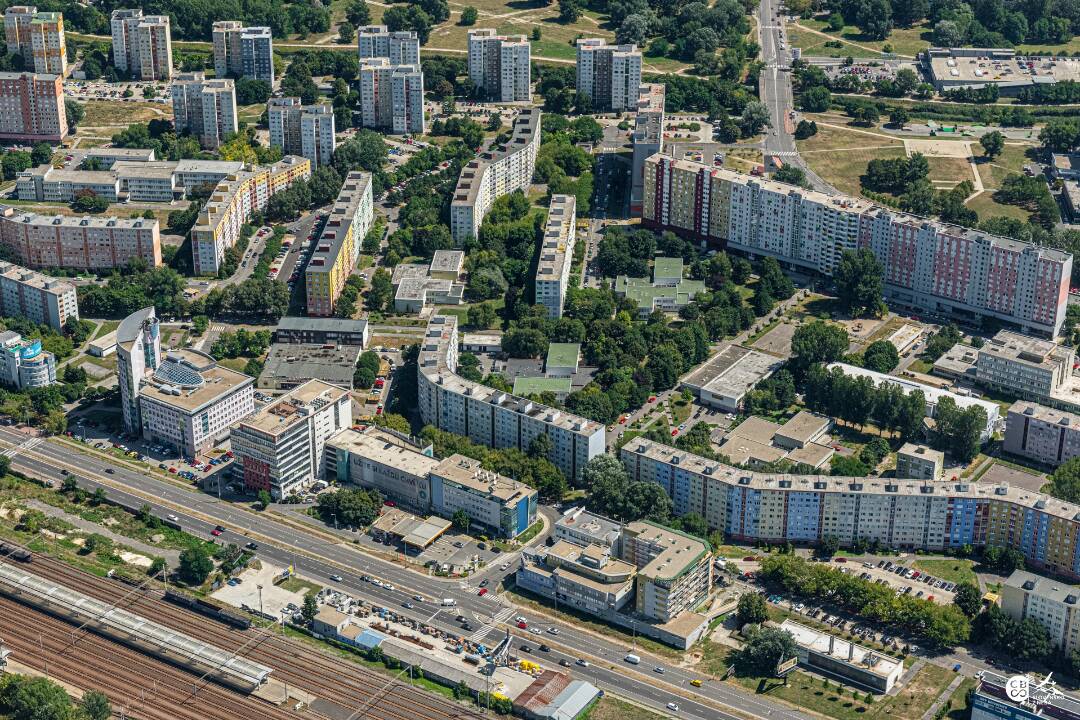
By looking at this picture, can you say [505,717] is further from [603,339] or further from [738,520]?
[603,339]

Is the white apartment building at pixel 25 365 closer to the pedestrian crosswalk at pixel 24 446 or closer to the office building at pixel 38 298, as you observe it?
the pedestrian crosswalk at pixel 24 446

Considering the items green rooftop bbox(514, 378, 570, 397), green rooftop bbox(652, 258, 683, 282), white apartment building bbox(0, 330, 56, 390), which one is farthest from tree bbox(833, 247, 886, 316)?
white apartment building bbox(0, 330, 56, 390)

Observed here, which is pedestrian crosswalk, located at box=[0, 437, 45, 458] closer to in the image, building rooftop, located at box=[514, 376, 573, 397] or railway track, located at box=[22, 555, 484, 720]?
railway track, located at box=[22, 555, 484, 720]

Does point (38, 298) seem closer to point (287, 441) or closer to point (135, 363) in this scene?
point (135, 363)

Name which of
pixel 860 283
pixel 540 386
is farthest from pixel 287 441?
pixel 860 283

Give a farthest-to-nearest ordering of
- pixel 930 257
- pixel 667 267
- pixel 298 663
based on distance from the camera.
Answer: pixel 667 267 < pixel 930 257 < pixel 298 663

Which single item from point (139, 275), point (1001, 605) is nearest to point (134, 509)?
point (139, 275)
